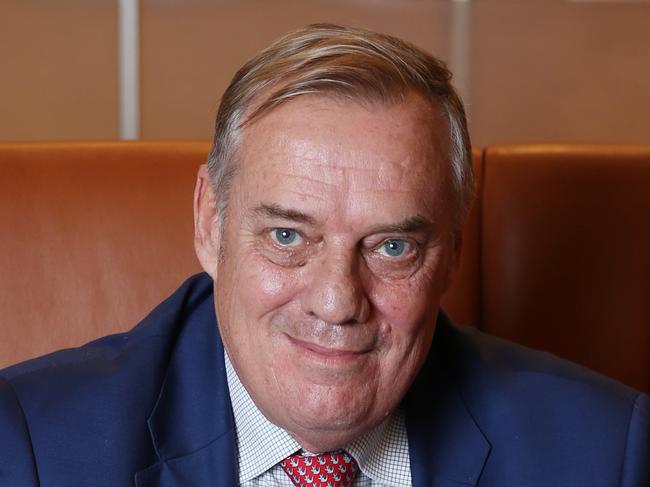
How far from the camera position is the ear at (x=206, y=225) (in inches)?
56.7

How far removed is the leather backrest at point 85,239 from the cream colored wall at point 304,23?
28.5 inches

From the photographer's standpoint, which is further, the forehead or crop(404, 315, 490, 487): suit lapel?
crop(404, 315, 490, 487): suit lapel

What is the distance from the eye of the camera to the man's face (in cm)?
129

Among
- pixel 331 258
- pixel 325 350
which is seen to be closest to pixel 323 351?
pixel 325 350

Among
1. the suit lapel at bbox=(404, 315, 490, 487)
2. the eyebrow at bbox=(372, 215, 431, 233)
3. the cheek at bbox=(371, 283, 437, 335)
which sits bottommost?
the suit lapel at bbox=(404, 315, 490, 487)

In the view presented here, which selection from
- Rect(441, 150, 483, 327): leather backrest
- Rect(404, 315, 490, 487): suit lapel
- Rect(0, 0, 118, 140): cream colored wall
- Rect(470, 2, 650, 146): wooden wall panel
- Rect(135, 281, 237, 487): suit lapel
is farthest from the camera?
Rect(470, 2, 650, 146): wooden wall panel

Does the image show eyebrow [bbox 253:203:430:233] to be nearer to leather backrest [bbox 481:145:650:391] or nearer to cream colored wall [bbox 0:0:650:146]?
Answer: leather backrest [bbox 481:145:650:391]

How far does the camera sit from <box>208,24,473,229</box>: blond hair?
4.33 ft

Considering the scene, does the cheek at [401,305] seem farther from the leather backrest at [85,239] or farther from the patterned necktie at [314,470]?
the leather backrest at [85,239]

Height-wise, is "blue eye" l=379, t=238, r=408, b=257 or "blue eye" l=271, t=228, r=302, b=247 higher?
"blue eye" l=271, t=228, r=302, b=247

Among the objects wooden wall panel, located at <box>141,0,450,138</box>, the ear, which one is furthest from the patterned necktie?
wooden wall panel, located at <box>141,0,450,138</box>

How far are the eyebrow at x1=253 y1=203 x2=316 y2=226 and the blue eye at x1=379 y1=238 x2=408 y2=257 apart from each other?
0.31ft

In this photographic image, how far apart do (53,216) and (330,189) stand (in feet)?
1.91

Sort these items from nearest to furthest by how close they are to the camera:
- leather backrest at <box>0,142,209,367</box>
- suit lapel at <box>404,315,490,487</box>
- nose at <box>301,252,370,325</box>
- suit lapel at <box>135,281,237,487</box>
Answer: nose at <box>301,252,370,325</box>, suit lapel at <box>135,281,237,487</box>, suit lapel at <box>404,315,490,487</box>, leather backrest at <box>0,142,209,367</box>
